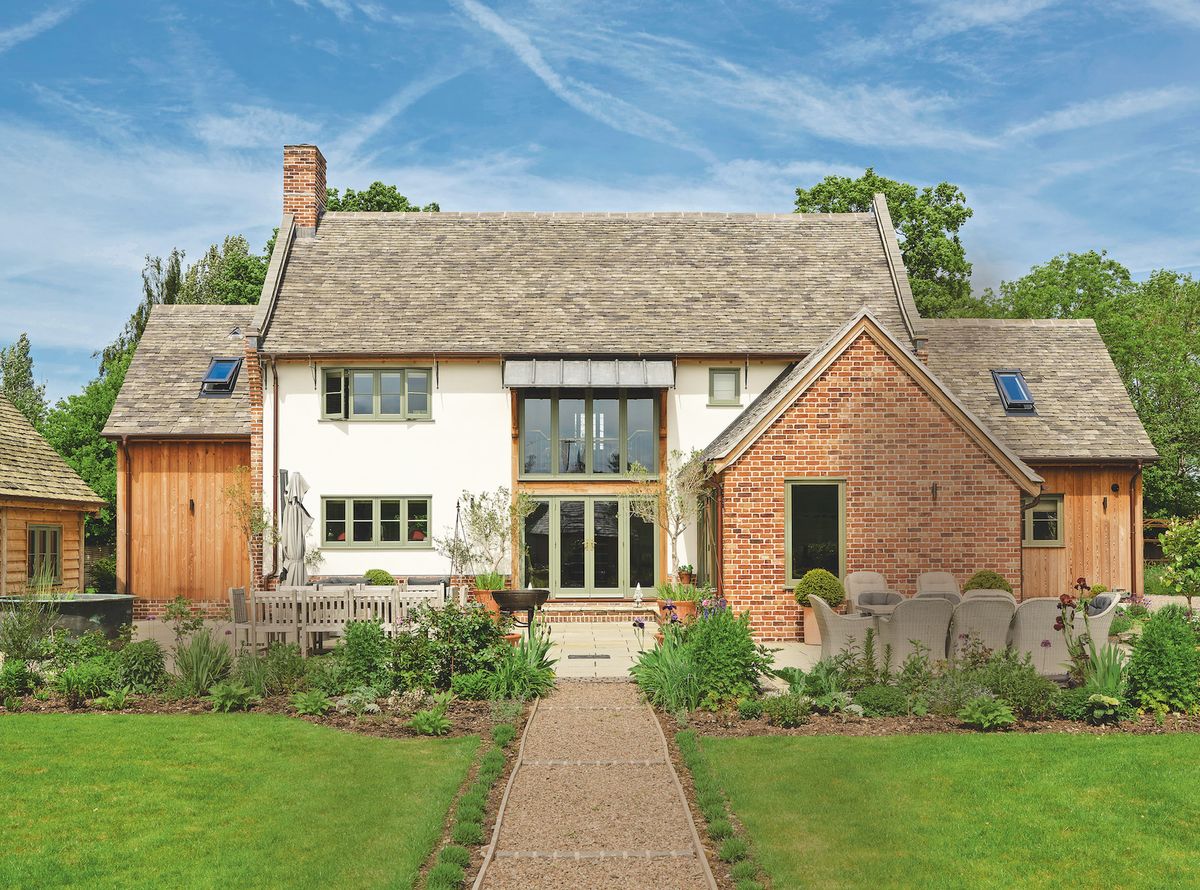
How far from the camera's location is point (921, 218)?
44.5m

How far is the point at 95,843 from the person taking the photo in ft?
26.9

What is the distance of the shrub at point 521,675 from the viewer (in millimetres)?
12977

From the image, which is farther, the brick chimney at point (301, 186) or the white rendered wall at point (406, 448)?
the brick chimney at point (301, 186)

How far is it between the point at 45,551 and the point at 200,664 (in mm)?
14517

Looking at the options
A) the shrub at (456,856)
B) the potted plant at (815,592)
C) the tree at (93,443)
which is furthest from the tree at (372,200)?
the shrub at (456,856)

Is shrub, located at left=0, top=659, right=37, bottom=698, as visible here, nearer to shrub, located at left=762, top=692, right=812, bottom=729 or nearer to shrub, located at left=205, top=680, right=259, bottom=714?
shrub, located at left=205, top=680, right=259, bottom=714

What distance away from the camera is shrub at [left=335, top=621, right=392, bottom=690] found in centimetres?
1296

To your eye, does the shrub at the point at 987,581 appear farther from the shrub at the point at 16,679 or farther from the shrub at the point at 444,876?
the shrub at the point at 16,679

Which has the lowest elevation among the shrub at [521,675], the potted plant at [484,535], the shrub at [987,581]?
the shrub at [521,675]

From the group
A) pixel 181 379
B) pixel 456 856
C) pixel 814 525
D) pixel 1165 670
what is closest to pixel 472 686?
pixel 456 856

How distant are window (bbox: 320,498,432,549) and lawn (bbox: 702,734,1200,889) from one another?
1330 cm

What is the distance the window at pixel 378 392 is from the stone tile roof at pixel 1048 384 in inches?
484

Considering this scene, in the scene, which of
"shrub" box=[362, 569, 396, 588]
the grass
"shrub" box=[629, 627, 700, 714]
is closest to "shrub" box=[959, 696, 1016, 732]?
"shrub" box=[629, 627, 700, 714]

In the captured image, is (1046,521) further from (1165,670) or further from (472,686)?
(472,686)
